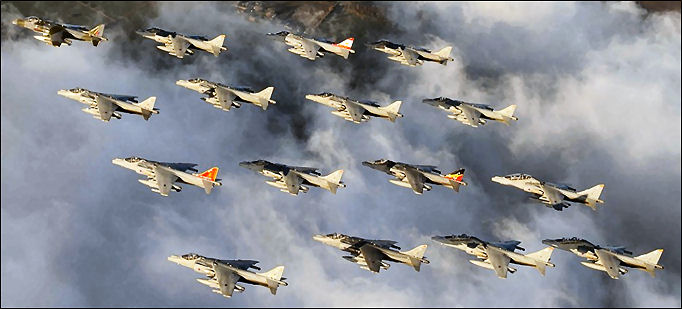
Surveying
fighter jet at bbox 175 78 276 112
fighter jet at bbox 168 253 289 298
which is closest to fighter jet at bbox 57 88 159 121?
fighter jet at bbox 175 78 276 112

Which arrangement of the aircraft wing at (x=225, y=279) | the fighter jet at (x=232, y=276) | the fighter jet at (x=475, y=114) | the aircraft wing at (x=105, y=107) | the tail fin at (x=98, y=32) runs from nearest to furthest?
1. the fighter jet at (x=232, y=276)
2. the aircraft wing at (x=225, y=279)
3. the aircraft wing at (x=105, y=107)
4. the tail fin at (x=98, y=32)
5. the fighter jet at (x=475, y=114)

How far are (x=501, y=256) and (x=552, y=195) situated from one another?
50.6ft

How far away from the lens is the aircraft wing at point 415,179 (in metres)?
177

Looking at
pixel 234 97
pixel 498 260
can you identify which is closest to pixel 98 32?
pixel 234 97

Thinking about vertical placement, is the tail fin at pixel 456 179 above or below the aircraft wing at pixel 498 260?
above

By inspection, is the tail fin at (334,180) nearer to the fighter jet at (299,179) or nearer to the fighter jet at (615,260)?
the fighter jet at (299,179)

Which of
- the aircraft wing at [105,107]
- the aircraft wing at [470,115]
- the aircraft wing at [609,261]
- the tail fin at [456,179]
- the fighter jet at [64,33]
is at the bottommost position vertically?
the aircraft wing at [609,261]

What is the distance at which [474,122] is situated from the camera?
191m

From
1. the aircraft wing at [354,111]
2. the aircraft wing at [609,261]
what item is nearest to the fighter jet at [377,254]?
the aircraft wing at [354,111]

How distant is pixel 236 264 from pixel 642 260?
7095 cm

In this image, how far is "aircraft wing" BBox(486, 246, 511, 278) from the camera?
171 m

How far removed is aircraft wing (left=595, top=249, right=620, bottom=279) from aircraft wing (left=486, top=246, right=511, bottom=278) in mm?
16348

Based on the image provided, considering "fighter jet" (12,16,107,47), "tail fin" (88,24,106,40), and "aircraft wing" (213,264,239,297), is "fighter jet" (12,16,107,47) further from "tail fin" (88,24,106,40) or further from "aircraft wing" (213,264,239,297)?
"aircraft wing" (213,264,239,297)

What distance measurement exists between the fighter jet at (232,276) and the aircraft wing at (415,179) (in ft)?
97.3
